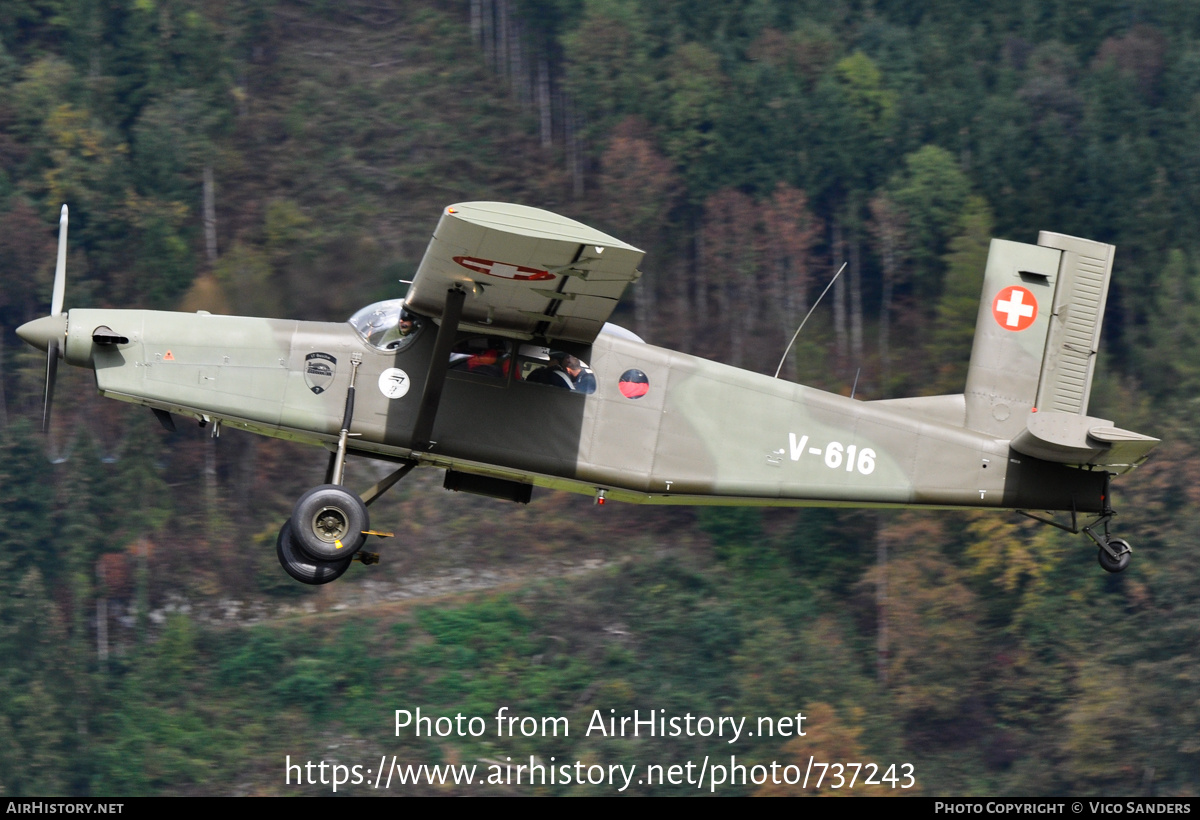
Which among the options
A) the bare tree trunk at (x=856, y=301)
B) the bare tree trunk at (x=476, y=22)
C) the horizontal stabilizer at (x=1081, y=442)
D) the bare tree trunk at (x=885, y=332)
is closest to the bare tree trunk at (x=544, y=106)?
the bare tree trunk at (x=476, y=22)

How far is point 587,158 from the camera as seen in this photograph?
2087 inches

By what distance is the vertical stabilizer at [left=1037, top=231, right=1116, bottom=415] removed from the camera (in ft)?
46.8

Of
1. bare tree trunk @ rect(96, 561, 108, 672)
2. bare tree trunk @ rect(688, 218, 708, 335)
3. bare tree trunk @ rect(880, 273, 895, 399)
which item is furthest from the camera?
bare tree trunk @ rect(688, 218, 708, 335)

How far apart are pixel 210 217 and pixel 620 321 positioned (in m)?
13.6

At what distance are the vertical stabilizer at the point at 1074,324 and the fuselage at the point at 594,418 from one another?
99 cm

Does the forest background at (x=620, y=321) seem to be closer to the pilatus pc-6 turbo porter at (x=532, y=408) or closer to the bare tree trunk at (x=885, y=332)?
the bare tree trunk at (x=885, y=332)

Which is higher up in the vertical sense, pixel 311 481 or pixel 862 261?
pixel 862 261

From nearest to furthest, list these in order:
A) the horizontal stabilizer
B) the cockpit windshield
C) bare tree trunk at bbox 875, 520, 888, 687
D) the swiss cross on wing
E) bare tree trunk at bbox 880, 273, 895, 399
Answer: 1. the cockpit windshield
2. the horizontal stabilizer
3. the swiss cross on wing
4. bare tree trunk at bbox 875, 520, 888, 687
5. bare tree trunk at bbox 880, 273, 895, 399

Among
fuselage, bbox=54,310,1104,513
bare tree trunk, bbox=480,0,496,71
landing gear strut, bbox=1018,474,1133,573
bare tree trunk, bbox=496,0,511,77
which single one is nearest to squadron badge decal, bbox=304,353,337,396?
fuselage, bbox=54,310,1104,513

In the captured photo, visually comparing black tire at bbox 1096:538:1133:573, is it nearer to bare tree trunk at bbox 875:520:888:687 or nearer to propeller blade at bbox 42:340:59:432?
propeller blade at bbox 42:340:59:432

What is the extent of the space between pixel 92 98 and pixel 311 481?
1818 centimetres

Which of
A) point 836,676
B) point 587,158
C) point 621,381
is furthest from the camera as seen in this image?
point 587,158
